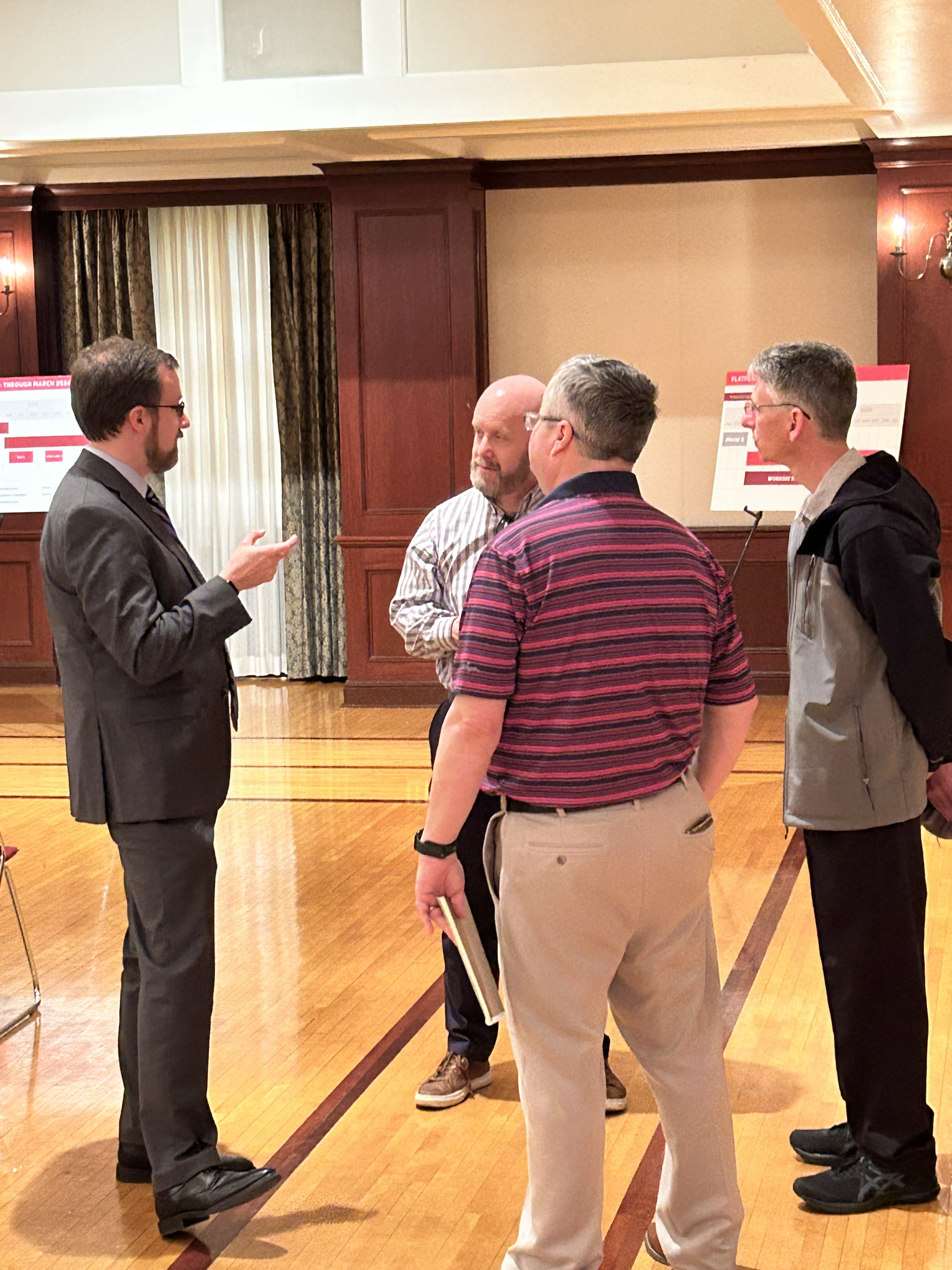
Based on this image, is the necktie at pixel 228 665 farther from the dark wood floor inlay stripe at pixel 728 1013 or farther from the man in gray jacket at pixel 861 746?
the dark wood floor inlay stripe at pixel 728 1013

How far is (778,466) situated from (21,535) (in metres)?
4.73

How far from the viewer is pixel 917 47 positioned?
233 inches

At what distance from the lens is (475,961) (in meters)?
2.45

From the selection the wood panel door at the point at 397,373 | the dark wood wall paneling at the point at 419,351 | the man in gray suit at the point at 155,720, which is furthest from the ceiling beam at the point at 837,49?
the man in gray suit at the point at 155,720

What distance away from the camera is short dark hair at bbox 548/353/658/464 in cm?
240

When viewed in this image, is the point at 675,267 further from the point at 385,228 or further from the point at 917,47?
the point at 917,47

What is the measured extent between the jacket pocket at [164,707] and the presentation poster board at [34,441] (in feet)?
20.8

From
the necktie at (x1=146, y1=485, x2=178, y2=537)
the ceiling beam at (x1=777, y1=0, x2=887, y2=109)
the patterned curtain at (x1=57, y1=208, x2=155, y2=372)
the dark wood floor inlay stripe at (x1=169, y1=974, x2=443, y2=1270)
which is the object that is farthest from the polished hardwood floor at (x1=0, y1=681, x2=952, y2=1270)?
the patterned curtain at (x1=57, y1=208, x2=155, y2=372)

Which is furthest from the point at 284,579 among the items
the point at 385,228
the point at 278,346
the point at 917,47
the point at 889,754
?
the point at 889,754

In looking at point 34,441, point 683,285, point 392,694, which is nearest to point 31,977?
point 392,694

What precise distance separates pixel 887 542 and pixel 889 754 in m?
0.40

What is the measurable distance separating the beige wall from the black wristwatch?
6.71 m

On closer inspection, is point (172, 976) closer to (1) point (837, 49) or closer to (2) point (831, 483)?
(2) point (831, 483)

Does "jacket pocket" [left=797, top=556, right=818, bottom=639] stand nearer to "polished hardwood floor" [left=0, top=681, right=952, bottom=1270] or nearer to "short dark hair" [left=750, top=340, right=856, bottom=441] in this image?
"short dark hair" [left=750, top=340, right=856, bottom=441]
